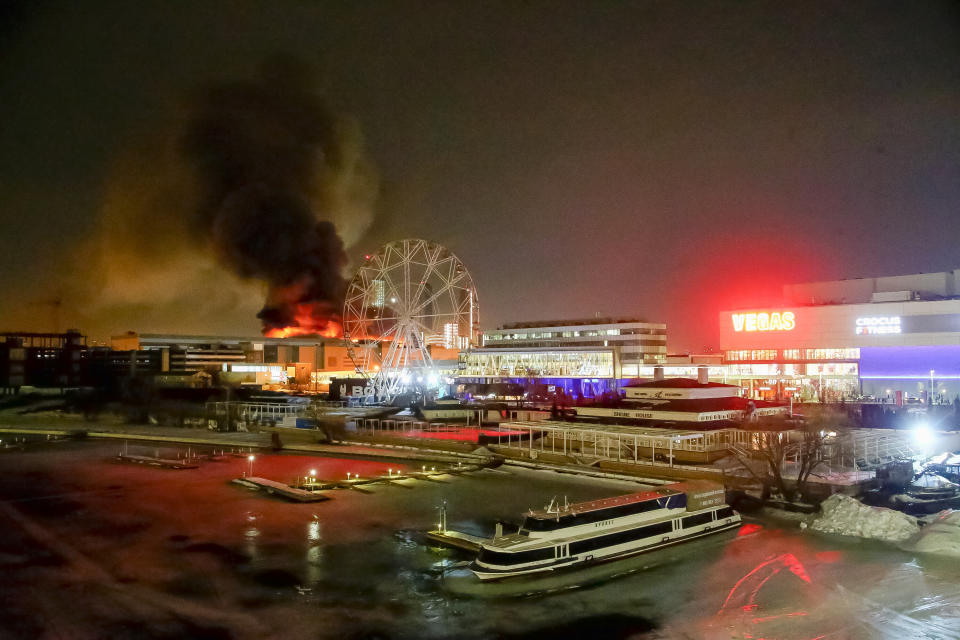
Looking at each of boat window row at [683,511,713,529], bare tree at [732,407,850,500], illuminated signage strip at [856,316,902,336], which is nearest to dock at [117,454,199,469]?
boat window row at [683,511,713,529]

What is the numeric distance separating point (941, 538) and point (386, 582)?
1504cm

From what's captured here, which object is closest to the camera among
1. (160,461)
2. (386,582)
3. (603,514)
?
(386,582)

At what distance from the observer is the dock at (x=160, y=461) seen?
32500 mm

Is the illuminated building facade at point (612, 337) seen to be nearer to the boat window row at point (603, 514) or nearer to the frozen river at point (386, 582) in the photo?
the boat window row at point (603, 514)

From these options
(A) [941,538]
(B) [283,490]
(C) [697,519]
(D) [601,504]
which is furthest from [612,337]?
(D) [601,504]

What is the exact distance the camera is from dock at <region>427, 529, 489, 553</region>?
18.3 m

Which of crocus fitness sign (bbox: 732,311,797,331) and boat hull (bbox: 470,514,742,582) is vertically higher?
crocus fitness sign (bbox: 732,311,797,331)

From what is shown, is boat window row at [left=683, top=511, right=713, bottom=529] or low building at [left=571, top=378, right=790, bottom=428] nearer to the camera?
boat window row at [left=683, top=511, right=713, bottom=529]

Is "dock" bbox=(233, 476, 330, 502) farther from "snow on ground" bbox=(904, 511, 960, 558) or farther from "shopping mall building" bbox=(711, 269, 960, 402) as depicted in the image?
"shopping mall building" bbox=(711, 269, 960, 402)

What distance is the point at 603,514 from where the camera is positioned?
59.4 feet

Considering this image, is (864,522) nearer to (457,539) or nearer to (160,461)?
(457,539)

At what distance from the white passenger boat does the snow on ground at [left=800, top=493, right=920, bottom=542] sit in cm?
275

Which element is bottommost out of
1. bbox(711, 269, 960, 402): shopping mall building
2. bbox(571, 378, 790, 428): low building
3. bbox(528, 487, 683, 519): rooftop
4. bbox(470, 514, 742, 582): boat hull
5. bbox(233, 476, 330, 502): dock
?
bbox(470, 514, 742, 582): boat hull

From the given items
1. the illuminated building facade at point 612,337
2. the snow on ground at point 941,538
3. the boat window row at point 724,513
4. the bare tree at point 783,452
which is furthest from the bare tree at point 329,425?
the illuminated building facade at point 612,337
